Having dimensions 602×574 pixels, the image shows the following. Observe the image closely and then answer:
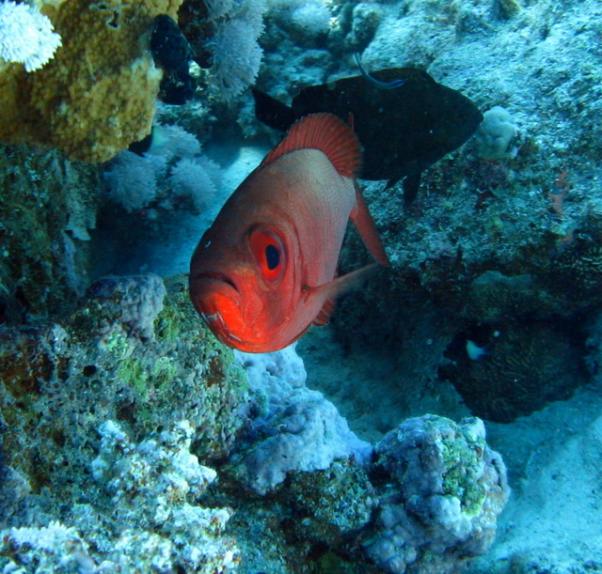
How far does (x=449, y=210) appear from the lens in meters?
3.78

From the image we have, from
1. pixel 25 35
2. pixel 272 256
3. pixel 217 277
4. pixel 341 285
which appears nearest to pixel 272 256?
pixel 272 256

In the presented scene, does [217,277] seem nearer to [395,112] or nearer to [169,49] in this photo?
[169,49]

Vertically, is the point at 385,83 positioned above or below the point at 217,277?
above

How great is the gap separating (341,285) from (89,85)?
1372 millimetres

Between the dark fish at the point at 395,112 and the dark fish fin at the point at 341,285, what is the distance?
1.64 metres

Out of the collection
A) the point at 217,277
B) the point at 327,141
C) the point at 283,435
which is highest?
the point at 327,141

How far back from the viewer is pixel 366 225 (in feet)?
8.71

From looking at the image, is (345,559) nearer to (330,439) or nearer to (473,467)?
(330,439)

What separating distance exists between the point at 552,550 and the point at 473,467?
98 centimetres

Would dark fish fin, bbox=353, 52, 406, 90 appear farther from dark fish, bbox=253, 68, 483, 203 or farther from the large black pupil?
the large black pupil

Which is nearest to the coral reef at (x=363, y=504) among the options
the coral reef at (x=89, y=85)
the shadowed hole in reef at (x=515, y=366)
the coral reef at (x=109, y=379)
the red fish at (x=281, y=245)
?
the coral reef at (x=109, y=379)

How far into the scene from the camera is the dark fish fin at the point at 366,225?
8.34 feet

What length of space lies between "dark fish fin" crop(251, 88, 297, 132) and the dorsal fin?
38.3 inches

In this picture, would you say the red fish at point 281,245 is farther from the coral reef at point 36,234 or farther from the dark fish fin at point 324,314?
the coral reef at point 36,234
